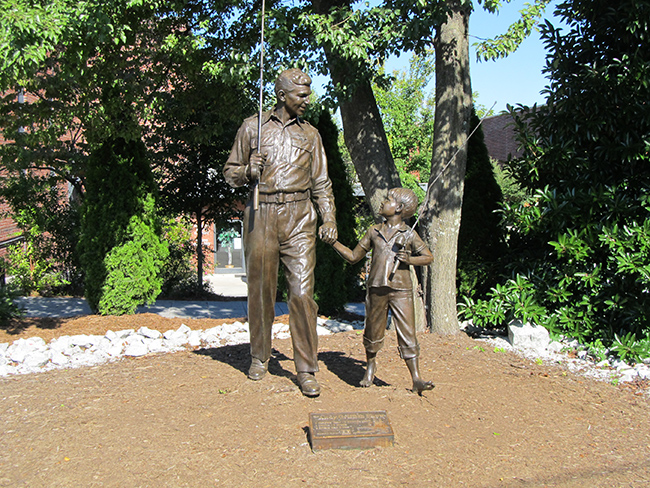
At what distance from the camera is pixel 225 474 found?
3.48 m

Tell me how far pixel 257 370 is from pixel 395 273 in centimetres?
143

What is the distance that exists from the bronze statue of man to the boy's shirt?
332 mm

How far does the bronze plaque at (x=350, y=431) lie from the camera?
12.3 ft

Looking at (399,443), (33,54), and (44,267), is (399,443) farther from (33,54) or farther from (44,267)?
(44,267)

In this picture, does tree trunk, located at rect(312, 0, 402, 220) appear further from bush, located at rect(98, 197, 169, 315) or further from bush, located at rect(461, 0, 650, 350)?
bush, located at rect(98, 197, 169, 315)

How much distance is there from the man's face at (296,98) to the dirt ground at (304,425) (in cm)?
223

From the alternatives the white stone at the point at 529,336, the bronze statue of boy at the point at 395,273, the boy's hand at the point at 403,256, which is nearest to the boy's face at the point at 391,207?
the bronze statue of boy at the point at 395,273

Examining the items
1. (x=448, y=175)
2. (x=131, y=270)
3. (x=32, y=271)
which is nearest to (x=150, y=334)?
(x=131, y=270)

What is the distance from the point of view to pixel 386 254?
469 centimetres

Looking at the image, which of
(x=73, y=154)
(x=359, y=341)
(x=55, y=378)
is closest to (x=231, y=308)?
(x=73, y=154)

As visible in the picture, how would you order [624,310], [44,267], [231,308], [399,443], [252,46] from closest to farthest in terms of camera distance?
1. [399,443]
2. [624,310]
3. [252,46]
4. [231,308]
5. [44,267]

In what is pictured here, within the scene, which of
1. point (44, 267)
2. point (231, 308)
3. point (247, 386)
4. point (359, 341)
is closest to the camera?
point (247, 386)

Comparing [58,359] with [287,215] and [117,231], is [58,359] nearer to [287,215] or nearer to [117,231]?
[117,231]

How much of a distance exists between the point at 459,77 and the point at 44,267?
367 inches
